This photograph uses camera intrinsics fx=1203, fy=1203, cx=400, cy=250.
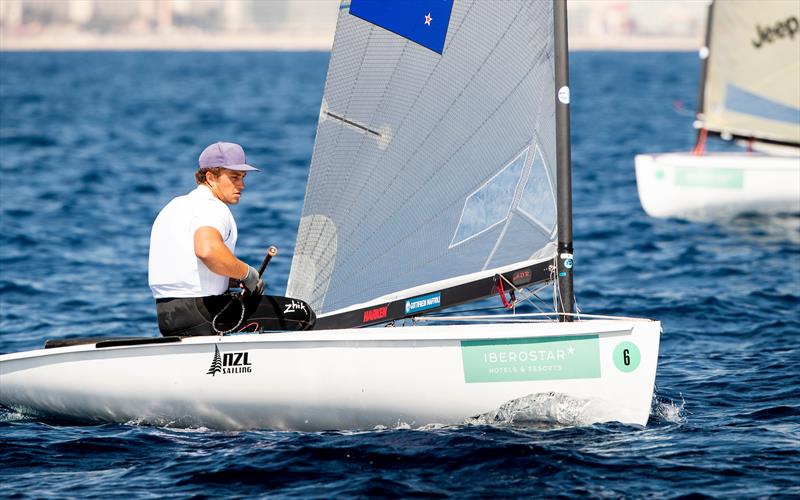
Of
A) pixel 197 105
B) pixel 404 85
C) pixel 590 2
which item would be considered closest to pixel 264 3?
pixel 590 2

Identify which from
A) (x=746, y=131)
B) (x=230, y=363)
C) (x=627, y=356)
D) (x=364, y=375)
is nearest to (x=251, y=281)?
(x=230, y=363)

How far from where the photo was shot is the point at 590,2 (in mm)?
131500

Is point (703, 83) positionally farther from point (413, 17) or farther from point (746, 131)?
point (413, 17)

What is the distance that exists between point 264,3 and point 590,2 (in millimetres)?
37063

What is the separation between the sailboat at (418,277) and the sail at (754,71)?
28.0ft

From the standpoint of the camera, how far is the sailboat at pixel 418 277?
611 centimetres

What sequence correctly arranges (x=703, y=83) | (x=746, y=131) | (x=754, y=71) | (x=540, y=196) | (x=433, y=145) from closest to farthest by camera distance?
(x=540, y=196) → (x=433, y=145) → (x=754, y=71) → (x=746, y=131) → (x=703, y=83)

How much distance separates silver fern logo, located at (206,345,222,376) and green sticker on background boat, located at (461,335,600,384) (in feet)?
4.17

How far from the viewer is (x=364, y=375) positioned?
6188mm

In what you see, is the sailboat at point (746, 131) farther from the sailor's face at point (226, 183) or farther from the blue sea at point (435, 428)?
the sailor's face at point (226, 183)

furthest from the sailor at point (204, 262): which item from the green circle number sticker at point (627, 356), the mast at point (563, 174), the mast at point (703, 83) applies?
the mast at point (703, 83)

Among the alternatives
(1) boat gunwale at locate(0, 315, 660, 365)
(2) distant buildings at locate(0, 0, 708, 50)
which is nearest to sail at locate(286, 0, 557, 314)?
(1) boat gunwale at locate(0, 315, 660, 365)

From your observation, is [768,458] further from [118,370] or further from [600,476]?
[118,370]

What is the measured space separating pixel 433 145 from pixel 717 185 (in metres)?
9.08
